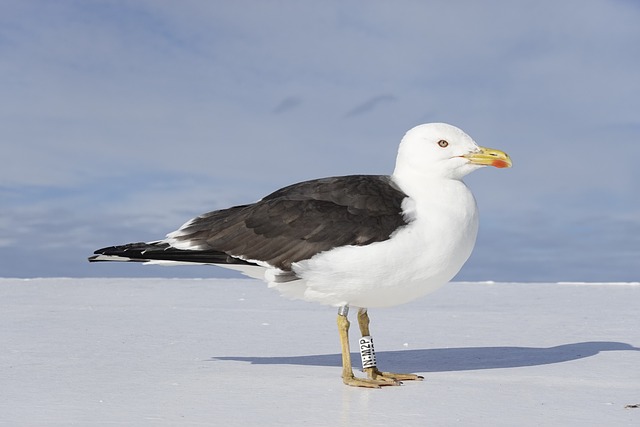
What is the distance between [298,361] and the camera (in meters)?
6.16

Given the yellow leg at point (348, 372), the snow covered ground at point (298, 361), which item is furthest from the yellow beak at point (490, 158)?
the snow covered ground at point (298, 361)

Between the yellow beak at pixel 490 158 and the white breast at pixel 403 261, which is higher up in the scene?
the yellow beak at pixel 490 158

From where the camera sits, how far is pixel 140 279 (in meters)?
12.8

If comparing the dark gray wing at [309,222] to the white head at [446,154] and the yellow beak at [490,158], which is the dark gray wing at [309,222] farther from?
the yellow beak at [490,158]

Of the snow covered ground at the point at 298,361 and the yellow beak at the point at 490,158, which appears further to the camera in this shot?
the yellow beak at the point at 490,158

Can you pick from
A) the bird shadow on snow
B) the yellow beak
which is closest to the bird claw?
the bird shadow on snow

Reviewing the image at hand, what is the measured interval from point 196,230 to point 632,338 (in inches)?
159

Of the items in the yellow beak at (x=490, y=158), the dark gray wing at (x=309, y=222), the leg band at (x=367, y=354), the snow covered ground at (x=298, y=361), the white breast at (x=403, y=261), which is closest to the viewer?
the snow covered ground at (x=298, y=361)

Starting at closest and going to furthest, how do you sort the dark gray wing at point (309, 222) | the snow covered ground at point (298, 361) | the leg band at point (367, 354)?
the snow covered ground at point (298, 361), the dark gray wing at point (309, 222), the leg band at point (367, 354)

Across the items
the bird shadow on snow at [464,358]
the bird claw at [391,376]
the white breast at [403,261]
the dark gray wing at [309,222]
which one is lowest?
the bird claw at [391,376]

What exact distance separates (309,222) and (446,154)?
1.01m

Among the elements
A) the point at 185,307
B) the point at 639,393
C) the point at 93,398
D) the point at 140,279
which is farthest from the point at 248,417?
the point at 140,279

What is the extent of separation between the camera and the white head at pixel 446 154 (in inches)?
213

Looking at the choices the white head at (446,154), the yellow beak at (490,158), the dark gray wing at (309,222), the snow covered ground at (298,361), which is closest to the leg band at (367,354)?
→ the snow covered ground at (298,361)
